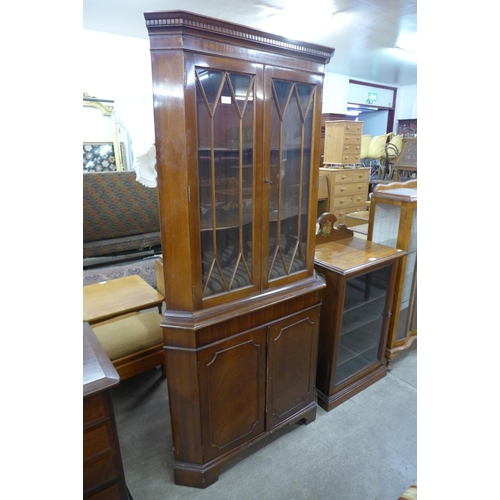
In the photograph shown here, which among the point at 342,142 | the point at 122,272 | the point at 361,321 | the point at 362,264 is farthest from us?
the point at 342,142

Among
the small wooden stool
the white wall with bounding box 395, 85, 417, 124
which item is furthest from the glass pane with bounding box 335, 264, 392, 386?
the white wall with bounding box 395, 85, 417, 124

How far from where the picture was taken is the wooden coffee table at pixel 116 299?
6.24ft

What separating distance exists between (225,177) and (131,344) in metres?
1.20

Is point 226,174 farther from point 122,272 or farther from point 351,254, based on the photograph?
point 122,272

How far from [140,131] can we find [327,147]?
364 cm

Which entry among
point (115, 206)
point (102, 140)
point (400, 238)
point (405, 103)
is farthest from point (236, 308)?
point (405, 103)

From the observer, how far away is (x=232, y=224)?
129 cm

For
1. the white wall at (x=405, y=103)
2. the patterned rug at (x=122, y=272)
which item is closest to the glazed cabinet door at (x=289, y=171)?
the patterned rug at (x=122, y=272)

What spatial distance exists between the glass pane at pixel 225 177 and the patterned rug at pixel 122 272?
2.11 meters

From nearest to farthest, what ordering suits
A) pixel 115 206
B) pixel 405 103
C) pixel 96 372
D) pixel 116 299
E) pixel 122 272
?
pixel 96 372 → pixel 116 299 → pixel 122 272 → pixel 115 206 → pixel 405 103

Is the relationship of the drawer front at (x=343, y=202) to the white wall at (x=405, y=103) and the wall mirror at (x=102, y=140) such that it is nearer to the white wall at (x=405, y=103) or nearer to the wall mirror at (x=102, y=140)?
the wall mirror at (x=102, y=140)
